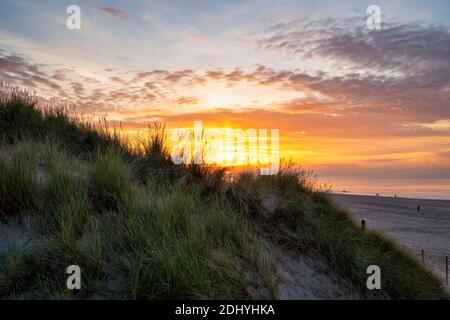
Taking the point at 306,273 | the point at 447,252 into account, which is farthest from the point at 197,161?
the point at 447,252

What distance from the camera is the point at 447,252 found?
2653 cm

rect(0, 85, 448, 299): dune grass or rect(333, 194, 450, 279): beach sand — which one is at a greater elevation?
rect(0, 85, 448, 299): dune grass

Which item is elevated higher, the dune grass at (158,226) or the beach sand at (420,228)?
the dune grass at (158,226)

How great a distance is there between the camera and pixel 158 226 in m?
5.53

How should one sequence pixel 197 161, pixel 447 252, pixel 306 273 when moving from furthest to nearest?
pixel 447 252, pixel 197 161, pixel 306 273

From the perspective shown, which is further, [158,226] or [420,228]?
[420,228]

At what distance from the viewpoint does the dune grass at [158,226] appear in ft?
15.9

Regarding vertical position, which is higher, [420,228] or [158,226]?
[158,226]

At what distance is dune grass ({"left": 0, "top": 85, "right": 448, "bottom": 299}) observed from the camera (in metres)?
4.85

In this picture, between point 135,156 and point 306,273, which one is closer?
point 306,273

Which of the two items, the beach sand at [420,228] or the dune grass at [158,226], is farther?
the beach sand at [420,228]

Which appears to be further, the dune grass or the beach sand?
the beach sand
